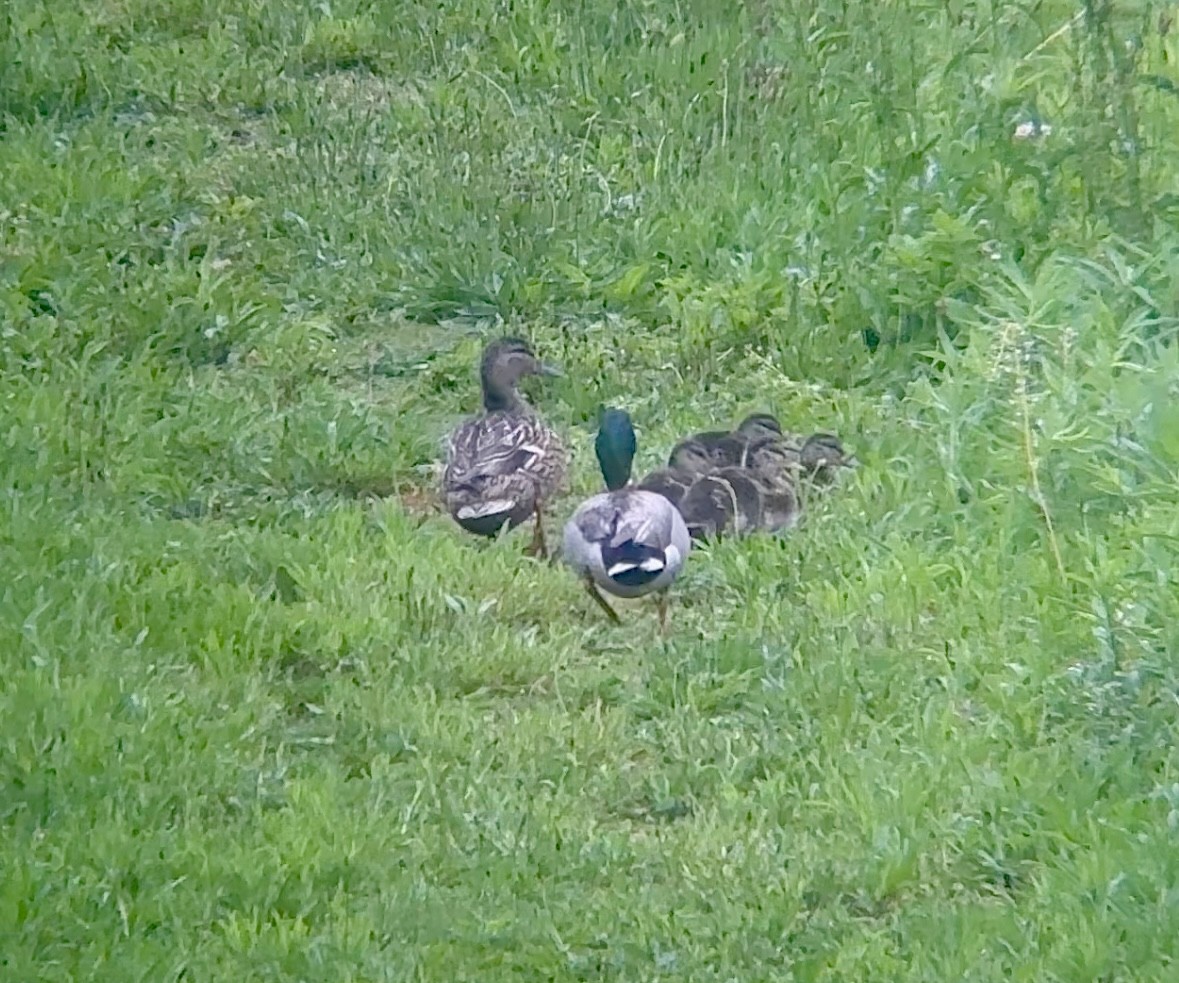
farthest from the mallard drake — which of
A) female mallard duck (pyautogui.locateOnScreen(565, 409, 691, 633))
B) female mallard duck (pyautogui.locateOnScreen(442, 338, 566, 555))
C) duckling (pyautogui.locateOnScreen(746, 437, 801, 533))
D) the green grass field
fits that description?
female mallard duck (pyautogui.locateOnScreen(565, 409, 691, 633))

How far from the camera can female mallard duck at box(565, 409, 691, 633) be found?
7023 millimetres

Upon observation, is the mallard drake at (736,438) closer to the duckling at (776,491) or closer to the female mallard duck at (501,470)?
the duckling at (776,491)

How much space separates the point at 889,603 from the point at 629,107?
487cm

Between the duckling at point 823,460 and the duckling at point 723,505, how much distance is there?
269 mm

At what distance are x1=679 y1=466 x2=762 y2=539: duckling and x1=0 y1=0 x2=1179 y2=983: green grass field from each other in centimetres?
16

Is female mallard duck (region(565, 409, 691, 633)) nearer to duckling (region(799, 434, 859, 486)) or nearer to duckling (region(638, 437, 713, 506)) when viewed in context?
duckling (region(638, 437, 713, 506))

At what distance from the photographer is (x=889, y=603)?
7.02 m

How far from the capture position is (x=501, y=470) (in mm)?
7895

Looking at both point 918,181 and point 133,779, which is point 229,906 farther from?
point 918,181

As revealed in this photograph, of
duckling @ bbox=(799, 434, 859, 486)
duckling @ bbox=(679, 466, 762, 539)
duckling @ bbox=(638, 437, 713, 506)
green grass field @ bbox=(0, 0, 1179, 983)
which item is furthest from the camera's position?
duckling @ bbox=(799, 434, 859, 486)

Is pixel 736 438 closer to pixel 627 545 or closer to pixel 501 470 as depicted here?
pixel 501 470

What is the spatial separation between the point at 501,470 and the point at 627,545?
991mm

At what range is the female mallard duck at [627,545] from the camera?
7023 mm

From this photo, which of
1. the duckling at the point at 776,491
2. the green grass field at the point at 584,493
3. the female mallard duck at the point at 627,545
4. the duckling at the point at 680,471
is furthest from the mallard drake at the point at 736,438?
the female mallard duck at the point at 627,545
